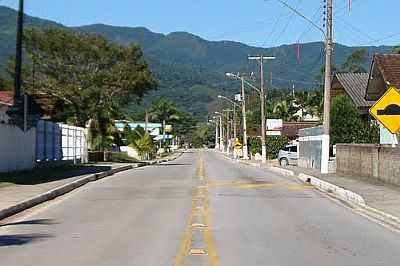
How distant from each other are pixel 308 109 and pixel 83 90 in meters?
45.0

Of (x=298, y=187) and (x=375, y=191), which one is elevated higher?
(x=375, y=191)

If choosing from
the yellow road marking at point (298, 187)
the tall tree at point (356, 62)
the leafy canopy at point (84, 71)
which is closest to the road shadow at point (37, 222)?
the yellow road marking at point (298, 187)

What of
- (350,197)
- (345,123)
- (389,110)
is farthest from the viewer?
(345,123)

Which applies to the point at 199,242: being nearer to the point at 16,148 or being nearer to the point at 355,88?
the point at 16,148

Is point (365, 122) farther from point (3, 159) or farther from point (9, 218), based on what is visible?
point (9, 218)

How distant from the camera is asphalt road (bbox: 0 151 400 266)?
1137 cm

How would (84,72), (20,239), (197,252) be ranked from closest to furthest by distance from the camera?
(197,252)
(20,239)
(84,72)

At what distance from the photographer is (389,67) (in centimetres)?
4562

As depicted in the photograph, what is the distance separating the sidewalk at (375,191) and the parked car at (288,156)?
26.8m

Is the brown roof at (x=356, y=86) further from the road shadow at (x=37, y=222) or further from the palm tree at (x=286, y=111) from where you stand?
the palm tree at (x=286, y=111)

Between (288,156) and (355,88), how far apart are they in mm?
7550

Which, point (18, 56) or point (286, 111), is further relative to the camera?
point (286, 111)

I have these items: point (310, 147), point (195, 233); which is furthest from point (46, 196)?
point (310, 147)

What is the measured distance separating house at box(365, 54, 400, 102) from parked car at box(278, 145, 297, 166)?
11482mm
